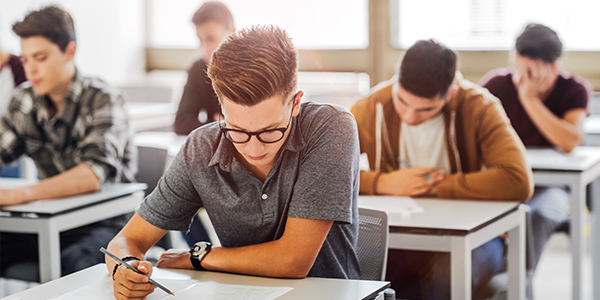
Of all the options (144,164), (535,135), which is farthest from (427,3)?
(144,164)

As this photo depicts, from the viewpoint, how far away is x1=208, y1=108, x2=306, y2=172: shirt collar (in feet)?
4.82

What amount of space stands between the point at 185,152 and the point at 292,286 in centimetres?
44

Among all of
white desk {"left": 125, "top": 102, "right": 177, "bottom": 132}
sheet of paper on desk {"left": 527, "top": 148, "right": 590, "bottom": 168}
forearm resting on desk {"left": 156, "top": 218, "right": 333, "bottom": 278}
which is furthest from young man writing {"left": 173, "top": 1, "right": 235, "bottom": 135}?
forearm resting on desk {"left": 156, "top": 218, "right": 333, "bottom": 278}

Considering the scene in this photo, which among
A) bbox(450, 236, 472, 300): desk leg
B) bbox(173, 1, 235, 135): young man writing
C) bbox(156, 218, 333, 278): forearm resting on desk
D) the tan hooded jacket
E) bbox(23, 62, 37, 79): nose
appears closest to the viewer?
bbox(156, 218, 333, 278): forearm resting on desk

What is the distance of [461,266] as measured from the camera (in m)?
1.82

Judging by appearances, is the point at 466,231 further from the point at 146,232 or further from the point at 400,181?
the point at 146,232

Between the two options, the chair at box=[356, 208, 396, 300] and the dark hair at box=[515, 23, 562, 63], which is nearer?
the chair at box=[356, 208, 396, 300]

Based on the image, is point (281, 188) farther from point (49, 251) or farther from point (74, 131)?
point (74, 131)

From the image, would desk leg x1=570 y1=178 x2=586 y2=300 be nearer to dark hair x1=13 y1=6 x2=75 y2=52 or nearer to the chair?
the chair

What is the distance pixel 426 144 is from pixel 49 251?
1408mm

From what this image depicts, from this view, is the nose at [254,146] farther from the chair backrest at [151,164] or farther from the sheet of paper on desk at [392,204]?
the chair backrest at [151,164]

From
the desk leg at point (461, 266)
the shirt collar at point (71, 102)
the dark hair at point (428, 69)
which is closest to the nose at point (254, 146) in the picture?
the desk leg at point (461, 266)

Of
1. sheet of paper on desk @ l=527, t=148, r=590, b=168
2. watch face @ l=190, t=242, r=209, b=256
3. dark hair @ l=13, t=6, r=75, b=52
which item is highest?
dark hair @ l=13, t=6, r=75, b=52

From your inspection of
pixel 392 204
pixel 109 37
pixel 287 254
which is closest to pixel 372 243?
pixel 287 254
